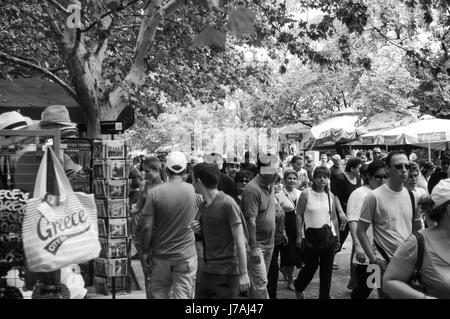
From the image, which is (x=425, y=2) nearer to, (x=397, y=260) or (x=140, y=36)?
(x=140, y=36)

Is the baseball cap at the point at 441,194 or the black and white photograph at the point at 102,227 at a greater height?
the baseball cap at the point at 441,194

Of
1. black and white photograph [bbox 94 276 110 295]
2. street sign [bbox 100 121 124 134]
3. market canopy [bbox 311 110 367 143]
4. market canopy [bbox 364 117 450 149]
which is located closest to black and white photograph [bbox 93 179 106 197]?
black and white photograph [bbox 94 276 110 295]

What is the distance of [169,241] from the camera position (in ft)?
16.8

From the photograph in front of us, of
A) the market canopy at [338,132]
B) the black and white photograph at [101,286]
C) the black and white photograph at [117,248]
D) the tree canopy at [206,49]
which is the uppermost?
the tree canopy at [206,49]

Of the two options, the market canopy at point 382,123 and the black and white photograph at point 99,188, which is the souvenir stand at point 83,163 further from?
the market canopy at point 382,123

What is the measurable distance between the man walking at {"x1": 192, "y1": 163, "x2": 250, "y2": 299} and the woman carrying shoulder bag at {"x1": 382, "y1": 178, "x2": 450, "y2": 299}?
200cm

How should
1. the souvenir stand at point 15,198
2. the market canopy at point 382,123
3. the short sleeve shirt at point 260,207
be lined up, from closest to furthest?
the souvenir stand at point 15,198, the short sleeve shirt at point 260,207, the market canopy at point 382,123

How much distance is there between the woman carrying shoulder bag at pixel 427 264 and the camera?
3.05 metres

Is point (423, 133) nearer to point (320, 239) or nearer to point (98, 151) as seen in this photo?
point (320, 239)

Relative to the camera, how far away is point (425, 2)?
26.8 ft

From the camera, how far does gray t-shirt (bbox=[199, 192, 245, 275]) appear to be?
16.3ft

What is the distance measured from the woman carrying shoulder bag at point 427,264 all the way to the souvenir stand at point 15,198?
7.10 feet

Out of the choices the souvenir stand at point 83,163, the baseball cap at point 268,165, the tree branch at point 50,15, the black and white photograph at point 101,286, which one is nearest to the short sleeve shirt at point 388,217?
the baseball cap at point 268,165
